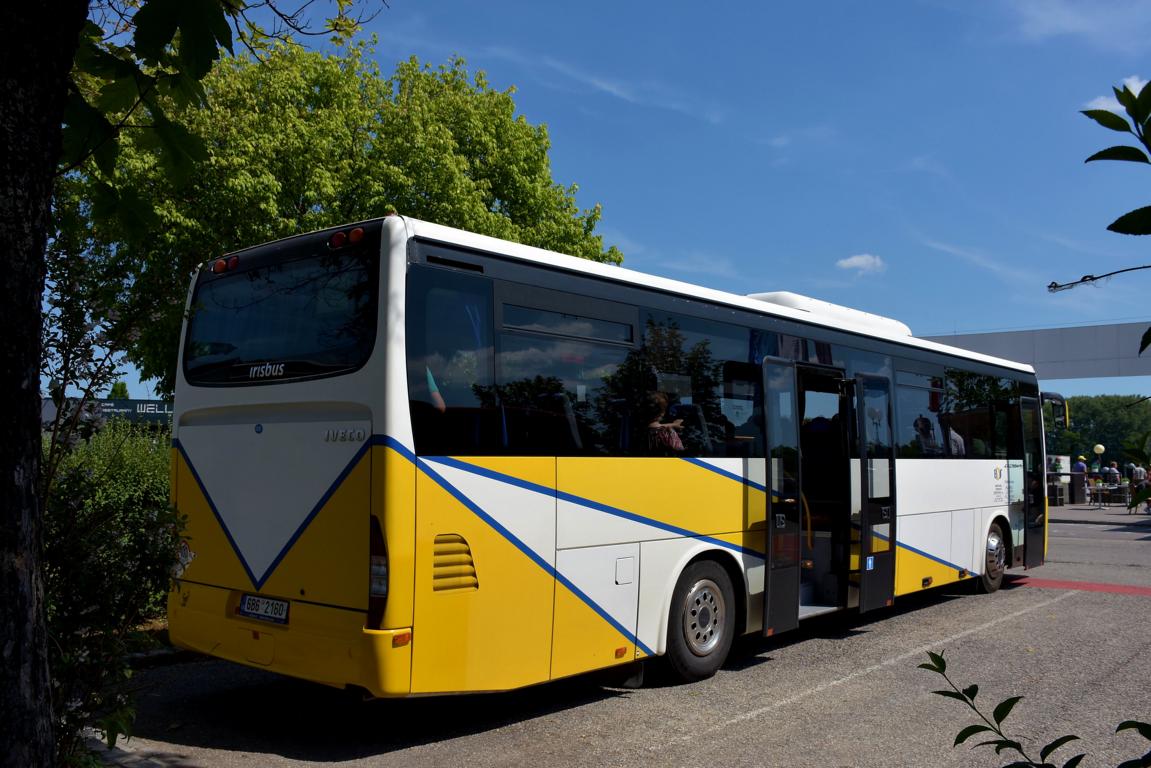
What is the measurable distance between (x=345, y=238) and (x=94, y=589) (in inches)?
111

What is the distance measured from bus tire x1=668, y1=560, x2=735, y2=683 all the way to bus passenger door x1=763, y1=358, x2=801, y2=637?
559mm

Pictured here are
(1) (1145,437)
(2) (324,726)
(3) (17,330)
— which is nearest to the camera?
(1) (1145,437)

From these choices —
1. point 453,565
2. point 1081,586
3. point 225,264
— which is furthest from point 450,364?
point 1081,586

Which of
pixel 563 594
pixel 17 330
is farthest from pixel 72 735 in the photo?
pixel 563 594

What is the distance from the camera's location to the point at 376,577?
230 inches

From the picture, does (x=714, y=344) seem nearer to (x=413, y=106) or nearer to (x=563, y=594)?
(x=563, y=594)

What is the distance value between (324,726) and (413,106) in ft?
63.4

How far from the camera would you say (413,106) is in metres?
23.7

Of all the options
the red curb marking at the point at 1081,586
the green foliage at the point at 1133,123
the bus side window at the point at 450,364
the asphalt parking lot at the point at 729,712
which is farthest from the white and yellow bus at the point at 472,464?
the red curb marking at the point at 1081,586

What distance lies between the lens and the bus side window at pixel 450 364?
6.10 m

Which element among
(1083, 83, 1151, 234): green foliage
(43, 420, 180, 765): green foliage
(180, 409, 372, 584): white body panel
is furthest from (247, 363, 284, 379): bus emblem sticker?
(1083, 83, 1151, 234): green foliage

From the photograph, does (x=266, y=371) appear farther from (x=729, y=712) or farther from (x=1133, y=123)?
(x=1133, y=123)

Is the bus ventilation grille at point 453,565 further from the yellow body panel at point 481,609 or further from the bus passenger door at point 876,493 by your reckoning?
the bus passenger door at point 876,493

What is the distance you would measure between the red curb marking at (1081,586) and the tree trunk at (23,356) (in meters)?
13.3
